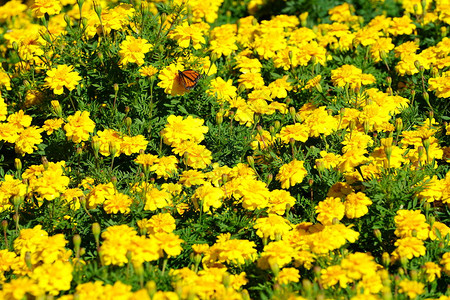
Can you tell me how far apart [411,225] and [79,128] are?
1.90 m

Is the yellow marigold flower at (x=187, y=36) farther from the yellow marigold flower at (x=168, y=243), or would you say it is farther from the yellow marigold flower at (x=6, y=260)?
the yellow marigold flower at (x=6, y=260)

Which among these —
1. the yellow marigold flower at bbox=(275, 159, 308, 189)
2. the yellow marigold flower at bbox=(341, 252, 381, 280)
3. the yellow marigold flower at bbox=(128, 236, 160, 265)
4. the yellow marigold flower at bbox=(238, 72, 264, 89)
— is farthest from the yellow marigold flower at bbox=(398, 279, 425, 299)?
the yellow marigold flower at bbox=(238, 72, 264, 89)

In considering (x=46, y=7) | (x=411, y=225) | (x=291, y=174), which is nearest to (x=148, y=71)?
(x=46, y=7)

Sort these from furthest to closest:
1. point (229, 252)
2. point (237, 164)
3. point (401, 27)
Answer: point (401, 27) < point (237, 164) < point (229, 252)

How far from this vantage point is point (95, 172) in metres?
3.70

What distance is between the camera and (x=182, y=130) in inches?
147

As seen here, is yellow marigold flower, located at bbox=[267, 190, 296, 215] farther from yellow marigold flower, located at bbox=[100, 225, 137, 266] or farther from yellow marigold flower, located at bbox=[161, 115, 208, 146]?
yellow marigold flower, located at bbox=[100, 225, 137, 266]

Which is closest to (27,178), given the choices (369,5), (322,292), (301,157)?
(301,157)

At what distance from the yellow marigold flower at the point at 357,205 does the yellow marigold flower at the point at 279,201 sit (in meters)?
0.30

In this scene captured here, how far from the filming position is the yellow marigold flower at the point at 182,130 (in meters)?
3.71

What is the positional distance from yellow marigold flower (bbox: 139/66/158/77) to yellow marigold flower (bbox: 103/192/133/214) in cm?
96

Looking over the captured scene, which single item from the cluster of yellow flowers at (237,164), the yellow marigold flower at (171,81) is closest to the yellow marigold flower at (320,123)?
the cluster of yellow flowers at (237,164)

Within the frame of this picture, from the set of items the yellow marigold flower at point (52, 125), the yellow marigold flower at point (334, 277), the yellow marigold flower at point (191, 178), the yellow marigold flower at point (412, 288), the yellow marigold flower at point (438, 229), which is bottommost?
the yellow marigold flower at point (438, 229)

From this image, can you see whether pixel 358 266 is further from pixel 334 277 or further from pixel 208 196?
pixel 208 196
